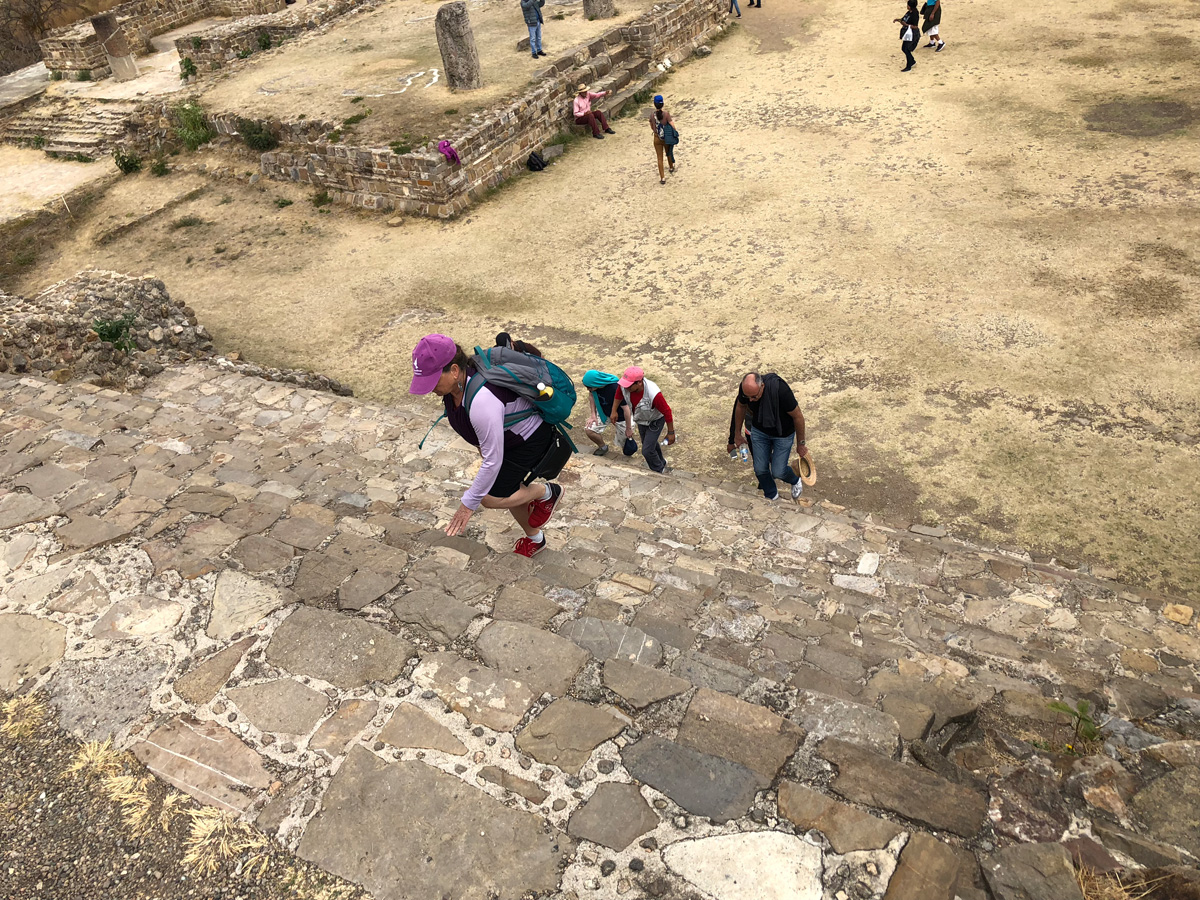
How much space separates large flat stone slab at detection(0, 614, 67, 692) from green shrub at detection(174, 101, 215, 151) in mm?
13681

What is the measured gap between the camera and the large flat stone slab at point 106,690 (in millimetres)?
3186

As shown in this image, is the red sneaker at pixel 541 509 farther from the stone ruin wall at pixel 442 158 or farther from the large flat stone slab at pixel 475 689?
the stone ruin wall at pixel 442 158

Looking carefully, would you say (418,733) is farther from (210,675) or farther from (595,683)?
(210,675)

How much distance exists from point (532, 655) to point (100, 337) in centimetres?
755

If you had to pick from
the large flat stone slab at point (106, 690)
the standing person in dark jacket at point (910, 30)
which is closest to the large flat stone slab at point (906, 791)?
the large flat stone slab at point (106, 690)

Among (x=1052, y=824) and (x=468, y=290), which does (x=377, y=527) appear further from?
(x=468, y=290)

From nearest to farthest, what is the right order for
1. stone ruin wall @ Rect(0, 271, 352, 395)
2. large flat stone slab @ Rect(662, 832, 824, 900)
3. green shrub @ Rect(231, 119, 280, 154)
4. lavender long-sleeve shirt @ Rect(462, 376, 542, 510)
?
large flat stone slab @ Rect(662, 832, 824, 900) → lavender long-sleeve shirt @ Rect(462, 376, 542, 510) → stone ruin wall @ Rect(0, 271, 352, 395) → green shrub @ Rect(231, 119, 280, 154)

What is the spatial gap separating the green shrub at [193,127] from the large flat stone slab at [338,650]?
47.0ft

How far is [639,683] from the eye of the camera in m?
3.23

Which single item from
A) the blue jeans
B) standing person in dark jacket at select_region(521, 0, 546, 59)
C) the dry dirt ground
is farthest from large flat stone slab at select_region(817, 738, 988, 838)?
standing person in dark jacket at select_region(521, 0, 546, 59)

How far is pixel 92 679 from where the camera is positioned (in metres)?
3.39

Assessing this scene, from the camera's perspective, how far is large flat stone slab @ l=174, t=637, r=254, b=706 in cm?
327

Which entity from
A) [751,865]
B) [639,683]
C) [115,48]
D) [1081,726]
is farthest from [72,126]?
[1081,726]

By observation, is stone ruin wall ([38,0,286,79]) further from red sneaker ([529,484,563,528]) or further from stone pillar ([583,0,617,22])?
red sneaker ([529,484,563,528])
